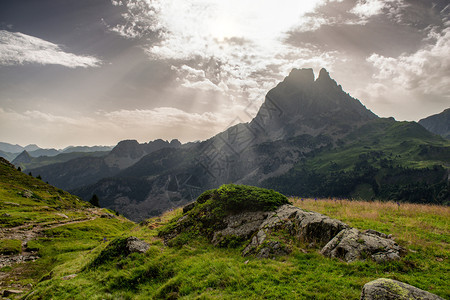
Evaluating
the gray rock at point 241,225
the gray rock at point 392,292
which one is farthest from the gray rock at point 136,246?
the gray rock at point 392,292

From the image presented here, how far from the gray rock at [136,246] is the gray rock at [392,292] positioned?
12.9m

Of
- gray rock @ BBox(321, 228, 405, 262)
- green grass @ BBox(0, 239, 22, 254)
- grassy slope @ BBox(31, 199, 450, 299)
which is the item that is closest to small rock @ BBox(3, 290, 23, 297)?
grassy slope @ BBox(31, 199, 450, 299)

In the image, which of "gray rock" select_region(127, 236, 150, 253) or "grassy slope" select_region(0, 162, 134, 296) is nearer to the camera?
"gray rock" select_region(127, 236, 150, 253)

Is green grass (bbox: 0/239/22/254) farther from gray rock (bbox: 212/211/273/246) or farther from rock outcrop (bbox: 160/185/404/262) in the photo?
gray rock (bbox: 212/211/273/246)

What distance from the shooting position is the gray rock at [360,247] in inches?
407

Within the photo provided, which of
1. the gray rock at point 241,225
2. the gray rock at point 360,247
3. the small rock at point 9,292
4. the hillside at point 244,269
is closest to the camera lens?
the hillside at point 244,269

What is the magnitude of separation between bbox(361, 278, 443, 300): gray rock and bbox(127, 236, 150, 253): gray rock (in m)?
12.9

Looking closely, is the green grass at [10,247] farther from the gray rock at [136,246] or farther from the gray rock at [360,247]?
the gray rock at [360,247]

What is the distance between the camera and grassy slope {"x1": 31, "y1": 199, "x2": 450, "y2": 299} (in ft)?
28.6

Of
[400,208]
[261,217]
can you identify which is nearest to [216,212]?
[261,217]

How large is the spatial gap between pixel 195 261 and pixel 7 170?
131079 mm

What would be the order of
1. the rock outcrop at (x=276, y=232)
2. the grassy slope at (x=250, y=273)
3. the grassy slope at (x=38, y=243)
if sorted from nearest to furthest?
the grassy slope at (x=250, y=273) → the rock outcrop at (x=276, y=232) → the grassy slope at (x=38, y=243)

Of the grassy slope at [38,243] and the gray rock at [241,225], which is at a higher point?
the gray rock at [241,225]

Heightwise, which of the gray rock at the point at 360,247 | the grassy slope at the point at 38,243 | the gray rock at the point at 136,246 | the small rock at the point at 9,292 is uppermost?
the gray rock at the point at 360,247
